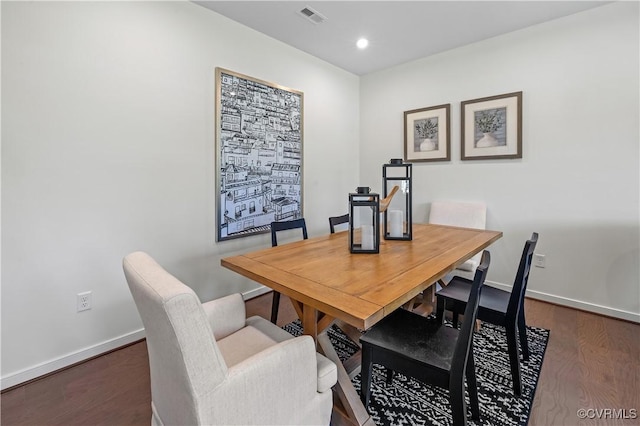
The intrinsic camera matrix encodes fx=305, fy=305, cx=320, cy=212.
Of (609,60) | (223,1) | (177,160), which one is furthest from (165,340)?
(609,60)

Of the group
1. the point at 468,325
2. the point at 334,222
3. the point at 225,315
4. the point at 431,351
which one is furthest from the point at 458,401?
the point at 334,222

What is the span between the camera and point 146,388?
175cm

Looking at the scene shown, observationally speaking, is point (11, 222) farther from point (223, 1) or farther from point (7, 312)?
point (223, 1)

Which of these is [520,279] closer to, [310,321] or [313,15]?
[310,321]

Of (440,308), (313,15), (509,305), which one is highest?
(313,15)

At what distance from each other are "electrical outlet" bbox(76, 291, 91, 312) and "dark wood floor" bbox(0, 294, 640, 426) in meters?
0.36

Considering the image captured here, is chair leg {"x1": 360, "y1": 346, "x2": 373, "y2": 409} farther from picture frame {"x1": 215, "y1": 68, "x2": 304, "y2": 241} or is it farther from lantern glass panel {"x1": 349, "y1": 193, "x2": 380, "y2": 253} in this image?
picture frame {"x1": 215, "y1": 68, "x2": 304, "y2": 241}

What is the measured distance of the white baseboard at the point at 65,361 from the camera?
175 cm

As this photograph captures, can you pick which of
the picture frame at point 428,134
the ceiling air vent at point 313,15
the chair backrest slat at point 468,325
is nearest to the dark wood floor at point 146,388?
the chair backrest slat at point 468,325

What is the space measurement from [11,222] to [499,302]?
9.37ft

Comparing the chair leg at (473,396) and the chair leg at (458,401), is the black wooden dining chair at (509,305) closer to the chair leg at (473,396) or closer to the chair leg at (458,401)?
the chair leg at (473,396)

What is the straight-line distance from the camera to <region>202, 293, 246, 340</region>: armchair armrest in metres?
1.44

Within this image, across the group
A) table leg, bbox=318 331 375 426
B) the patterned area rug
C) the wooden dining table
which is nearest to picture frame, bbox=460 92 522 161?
the wooden dining table

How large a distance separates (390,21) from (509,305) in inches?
99.2
